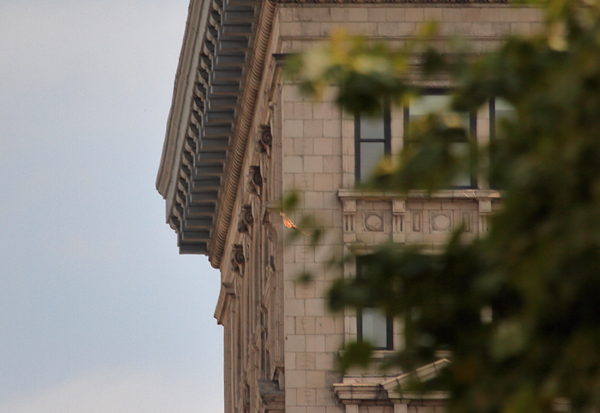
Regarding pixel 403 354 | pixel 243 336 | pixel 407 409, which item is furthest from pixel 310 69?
pixel 243 336

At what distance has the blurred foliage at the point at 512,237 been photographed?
A: 1212 cm

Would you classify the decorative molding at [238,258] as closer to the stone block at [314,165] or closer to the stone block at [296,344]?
the stone block at [314,165]

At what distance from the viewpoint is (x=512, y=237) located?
12391mm

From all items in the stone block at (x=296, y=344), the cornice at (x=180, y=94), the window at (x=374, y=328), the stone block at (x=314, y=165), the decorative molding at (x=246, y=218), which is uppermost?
the cornice at (x=180, y=94)

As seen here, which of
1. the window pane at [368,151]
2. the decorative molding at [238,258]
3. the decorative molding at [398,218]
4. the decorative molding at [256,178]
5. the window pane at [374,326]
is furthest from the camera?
the decorative molding at [238,258]

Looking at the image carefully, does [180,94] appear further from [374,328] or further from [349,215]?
[374,328]

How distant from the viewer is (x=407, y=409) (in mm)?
44562

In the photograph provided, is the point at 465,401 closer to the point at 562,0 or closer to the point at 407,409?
the point at 562,0

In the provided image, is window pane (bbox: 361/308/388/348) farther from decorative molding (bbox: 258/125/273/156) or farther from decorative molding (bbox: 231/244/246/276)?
decorative molding (bbox: 231/244/246/276)

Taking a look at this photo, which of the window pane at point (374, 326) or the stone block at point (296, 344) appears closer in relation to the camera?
the window pane at point (374, 326)

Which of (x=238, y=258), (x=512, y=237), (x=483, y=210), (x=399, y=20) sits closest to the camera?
(x=512, y=237)

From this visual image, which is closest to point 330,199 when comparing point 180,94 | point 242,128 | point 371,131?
point 371,131

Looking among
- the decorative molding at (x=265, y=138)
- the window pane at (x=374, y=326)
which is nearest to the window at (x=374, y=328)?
the window pane at (x=374, y=326)

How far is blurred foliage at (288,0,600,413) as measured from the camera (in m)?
12.1
